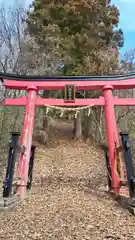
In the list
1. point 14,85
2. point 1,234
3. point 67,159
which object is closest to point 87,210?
point 1,234

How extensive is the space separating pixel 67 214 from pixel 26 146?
2.33 m

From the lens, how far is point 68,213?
4457 mm

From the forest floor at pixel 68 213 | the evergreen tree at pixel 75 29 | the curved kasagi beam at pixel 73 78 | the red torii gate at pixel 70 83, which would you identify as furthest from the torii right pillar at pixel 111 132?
the evergreen tree at pixel 75 29

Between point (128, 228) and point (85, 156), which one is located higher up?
point (85, 156)

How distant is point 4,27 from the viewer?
41.7 ft

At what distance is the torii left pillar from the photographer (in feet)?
19.2

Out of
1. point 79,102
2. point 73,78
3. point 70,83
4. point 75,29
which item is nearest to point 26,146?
point 79,102

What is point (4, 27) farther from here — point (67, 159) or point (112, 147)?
point (112, 147)

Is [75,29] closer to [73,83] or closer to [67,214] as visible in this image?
[73,83]

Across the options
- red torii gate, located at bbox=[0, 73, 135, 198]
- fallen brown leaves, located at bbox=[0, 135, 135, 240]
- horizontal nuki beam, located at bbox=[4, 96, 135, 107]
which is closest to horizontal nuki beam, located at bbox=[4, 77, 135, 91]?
red torii gate, located at bbox=[0, 73, 135, 198]

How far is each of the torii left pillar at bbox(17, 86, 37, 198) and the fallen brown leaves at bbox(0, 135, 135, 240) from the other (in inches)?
14.1

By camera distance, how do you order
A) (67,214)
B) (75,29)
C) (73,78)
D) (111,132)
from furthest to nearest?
(75,29) → (73,78) → (111,132) → (67,214)

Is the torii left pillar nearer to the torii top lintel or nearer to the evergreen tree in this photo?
the torii top lintel

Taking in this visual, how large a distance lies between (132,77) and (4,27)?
317 inches
